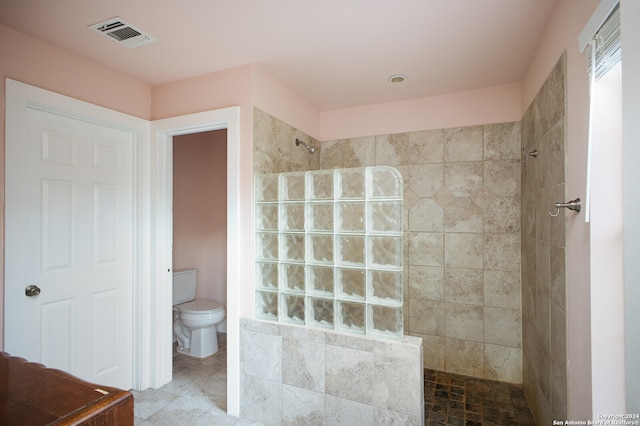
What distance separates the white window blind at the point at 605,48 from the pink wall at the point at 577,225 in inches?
3.4

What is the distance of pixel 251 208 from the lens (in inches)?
79.8

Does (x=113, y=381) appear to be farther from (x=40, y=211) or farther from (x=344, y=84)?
(x=344, y=84)

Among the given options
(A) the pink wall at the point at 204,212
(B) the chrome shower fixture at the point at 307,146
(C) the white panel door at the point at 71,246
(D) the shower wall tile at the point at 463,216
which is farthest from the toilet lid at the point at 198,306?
(D) the shower wall tile at the point at 463,216

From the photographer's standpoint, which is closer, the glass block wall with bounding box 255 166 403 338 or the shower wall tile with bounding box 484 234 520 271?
the glass block wall with bounding box 255 166 403 338

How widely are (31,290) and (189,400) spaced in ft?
4.08

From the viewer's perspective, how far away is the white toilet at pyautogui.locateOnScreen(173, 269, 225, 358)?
9.37 ft

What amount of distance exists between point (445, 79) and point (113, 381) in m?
3.37

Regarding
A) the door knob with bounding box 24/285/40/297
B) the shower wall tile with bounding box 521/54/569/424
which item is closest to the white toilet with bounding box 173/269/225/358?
the door knob with bounding box 24/285/40/297

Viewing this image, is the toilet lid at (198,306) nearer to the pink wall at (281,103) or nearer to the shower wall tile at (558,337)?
the pink wall at (281,103)

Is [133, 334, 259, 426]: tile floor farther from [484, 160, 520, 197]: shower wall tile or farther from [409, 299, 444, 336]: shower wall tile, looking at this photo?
[484, 160, 520, 197]: shower wall tile

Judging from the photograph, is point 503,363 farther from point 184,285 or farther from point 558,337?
point 184,285

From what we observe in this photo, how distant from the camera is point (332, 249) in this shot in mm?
1838

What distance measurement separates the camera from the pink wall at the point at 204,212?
3.39 m

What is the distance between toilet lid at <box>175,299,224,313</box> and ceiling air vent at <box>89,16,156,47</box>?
7.25ft
